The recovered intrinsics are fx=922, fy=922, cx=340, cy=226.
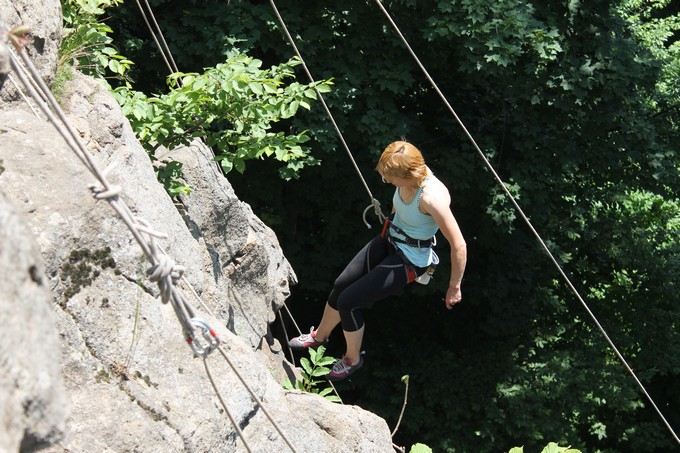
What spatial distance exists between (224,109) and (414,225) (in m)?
1.24

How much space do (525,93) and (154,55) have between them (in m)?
3.61

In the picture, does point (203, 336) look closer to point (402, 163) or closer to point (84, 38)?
point (402, 163)

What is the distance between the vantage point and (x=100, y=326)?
321cm

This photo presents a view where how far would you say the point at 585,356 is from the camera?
33.7 ft

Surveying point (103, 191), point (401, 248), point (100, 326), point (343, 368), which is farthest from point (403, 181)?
point (103, 191)

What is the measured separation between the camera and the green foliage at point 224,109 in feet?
16.3

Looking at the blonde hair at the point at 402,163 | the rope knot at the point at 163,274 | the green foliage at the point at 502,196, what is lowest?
the green foliage at the point at 502,196

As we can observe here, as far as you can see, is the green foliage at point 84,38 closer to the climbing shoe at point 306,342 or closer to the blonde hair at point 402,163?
the blonde hair at point 402,163

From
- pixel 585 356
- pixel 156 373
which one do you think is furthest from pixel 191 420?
pixel 585 356

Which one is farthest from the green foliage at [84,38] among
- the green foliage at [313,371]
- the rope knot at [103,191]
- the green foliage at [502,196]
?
the green foliage at [502,196]

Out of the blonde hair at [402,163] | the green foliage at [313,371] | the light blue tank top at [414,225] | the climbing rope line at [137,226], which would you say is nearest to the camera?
the climbing rope line at [137,226]

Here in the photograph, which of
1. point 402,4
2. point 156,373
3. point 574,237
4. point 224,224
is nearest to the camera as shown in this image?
point 156,373

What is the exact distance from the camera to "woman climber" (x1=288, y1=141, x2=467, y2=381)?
4.32 m

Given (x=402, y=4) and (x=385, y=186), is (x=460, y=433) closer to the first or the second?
(x=385, y=186)
